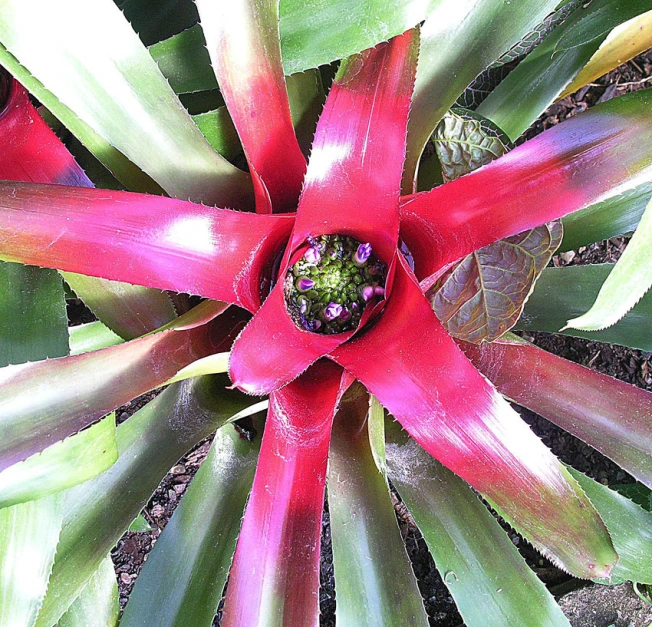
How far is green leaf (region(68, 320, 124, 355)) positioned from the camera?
1157mm

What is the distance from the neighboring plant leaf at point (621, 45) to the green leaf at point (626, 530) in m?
0.77

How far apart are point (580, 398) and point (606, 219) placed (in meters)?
0.39

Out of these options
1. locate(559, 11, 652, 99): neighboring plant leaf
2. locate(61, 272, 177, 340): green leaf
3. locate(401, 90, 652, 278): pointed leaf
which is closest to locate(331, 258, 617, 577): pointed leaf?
locate(401, 90, 652, 278): pointed leaf

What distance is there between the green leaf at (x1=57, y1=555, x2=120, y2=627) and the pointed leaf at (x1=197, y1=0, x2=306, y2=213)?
0.68 meters

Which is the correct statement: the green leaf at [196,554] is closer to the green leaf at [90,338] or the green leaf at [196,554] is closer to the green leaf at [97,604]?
the green leaf at [97,604]

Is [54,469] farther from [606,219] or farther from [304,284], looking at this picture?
[606,219]

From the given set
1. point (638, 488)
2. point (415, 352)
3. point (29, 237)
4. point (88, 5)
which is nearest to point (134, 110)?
point (88, 5)

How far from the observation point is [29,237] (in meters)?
0.74

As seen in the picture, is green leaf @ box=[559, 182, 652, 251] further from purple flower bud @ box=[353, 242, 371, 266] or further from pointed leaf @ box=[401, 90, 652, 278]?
purple flower bud @ box=[353, 242, 371, 266]

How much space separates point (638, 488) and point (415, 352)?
0.95m

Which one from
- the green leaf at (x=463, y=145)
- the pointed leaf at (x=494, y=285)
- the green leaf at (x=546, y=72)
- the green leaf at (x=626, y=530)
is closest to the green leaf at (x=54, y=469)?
the pointed leaf at (x=494, y=285)

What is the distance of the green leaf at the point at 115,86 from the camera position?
0.79 metres

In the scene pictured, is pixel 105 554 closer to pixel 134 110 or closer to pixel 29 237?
pixel 29 237

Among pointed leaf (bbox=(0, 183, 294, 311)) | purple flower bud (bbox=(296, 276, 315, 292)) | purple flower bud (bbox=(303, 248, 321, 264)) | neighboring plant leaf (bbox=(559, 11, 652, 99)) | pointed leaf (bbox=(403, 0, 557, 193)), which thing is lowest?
purple flower bud (bbox=(296, 276, 315, 292))
